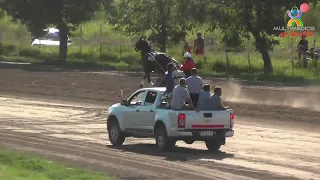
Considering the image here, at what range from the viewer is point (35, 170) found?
1639cm

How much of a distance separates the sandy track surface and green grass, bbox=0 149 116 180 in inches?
33.4

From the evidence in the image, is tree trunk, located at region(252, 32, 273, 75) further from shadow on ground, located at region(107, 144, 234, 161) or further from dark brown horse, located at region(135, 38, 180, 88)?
shadow on ground, located at region(107, 144, 234, 161)

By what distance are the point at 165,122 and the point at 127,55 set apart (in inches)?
1368

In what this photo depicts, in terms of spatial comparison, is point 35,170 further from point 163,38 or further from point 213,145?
point 163,38

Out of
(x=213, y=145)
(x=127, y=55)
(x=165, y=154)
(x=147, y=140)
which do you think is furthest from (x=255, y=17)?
(x=165, y=154)

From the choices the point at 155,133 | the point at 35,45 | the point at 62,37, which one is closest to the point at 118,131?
the point at 155,133

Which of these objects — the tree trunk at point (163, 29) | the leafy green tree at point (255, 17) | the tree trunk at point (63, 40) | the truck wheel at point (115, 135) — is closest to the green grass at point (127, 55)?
the tree trunk at point (63, 40)

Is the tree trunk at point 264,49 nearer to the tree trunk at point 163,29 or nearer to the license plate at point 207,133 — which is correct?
the tree trunk at point 163,29

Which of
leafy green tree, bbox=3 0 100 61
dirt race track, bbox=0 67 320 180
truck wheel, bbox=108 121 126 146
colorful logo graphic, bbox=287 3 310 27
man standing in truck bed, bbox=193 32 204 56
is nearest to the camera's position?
dirt race track, bbox=0 67 320 180

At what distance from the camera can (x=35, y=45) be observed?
68.2 metres

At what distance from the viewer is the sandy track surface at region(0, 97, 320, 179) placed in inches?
667

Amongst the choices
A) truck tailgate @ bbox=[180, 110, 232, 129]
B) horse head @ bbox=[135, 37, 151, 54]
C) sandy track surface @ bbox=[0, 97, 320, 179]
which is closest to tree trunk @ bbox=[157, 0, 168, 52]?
horse head @ bbox=[135, 37, 151, 54]

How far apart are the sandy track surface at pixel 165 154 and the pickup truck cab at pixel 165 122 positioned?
37 centimetres

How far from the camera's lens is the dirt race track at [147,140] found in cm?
1755
